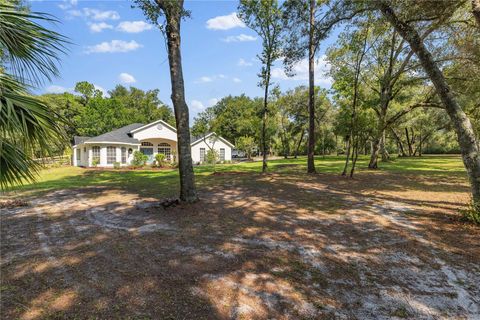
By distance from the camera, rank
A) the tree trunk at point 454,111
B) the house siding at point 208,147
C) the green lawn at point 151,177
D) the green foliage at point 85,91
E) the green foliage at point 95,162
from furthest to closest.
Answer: the green foliage at point 85,91, the house siding at point 208,147, the green foliage at point 95,162, the green lawn at point 151,177, the tree trunk at point 454,111

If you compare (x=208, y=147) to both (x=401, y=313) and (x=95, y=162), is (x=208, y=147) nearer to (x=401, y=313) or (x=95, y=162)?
(x=95, y=162)

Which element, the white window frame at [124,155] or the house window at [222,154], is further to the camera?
the house window at [222,154]

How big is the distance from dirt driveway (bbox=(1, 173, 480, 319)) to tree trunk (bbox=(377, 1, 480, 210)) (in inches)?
46.8

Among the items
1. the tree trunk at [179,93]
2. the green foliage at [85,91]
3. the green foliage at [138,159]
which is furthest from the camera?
the green foliage at [85,91]

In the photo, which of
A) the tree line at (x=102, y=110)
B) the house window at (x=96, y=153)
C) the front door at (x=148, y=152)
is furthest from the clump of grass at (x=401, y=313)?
the tree line at (x=102, y=110)

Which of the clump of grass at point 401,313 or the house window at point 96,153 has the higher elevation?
the house window at point 96,153

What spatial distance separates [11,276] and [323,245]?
4.72 metres

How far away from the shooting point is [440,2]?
20.0 ft

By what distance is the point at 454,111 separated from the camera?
592 cm

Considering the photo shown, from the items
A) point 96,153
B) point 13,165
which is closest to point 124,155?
point 96,153

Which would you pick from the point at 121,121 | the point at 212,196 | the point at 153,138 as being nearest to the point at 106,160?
the point at 153,138

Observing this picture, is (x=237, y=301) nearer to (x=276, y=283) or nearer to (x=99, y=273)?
(x=276, y=283)

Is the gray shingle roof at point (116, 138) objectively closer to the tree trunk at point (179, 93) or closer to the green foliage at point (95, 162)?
the green foliage at point (95, 162)

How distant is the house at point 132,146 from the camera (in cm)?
Result: 2450
